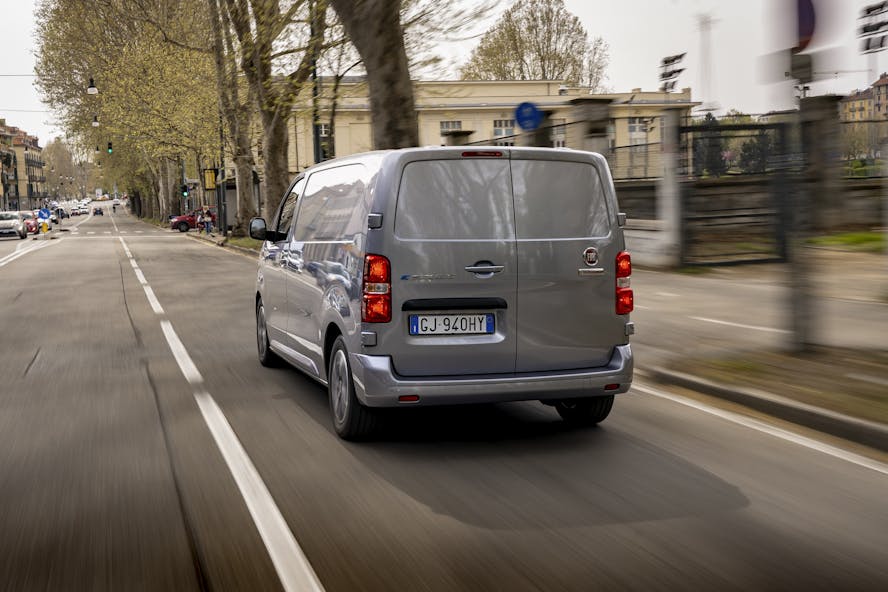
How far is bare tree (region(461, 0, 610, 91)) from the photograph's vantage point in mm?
63812

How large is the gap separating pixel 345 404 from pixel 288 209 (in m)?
2.72

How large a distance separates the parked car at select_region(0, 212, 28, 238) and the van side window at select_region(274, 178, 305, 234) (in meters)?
48.7

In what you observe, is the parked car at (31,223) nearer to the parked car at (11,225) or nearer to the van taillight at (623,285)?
the parked car at (11,225)

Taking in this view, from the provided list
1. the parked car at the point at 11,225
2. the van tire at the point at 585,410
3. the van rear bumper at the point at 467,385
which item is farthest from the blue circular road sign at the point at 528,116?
the parked car at the point at 11,225

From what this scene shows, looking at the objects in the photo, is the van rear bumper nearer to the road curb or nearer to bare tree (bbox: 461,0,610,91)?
the road curb

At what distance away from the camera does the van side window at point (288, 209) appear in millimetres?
8305

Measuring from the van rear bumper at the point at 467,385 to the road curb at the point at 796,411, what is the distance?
1.49m

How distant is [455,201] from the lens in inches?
235

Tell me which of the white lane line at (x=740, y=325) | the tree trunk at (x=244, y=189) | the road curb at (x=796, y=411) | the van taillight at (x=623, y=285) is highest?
the tree trunk at (x=244, y=189)

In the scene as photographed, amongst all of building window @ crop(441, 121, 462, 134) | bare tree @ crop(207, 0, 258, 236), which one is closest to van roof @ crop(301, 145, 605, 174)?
bare tree @ crop(207, 0, 258, 236)

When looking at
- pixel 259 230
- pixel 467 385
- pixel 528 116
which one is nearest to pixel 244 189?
pixel 528 116

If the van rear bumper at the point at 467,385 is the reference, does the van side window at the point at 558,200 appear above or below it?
above

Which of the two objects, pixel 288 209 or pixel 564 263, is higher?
pixel 288 209

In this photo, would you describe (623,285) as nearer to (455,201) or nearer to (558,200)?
(558,200)
